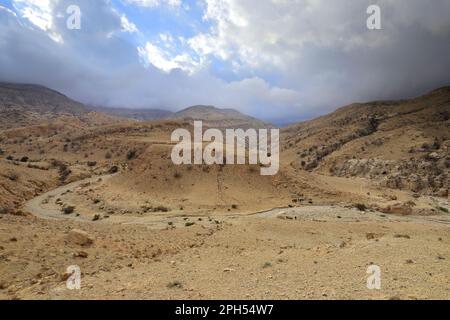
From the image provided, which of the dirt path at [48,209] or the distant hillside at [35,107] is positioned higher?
the distant hillside at [35,107]

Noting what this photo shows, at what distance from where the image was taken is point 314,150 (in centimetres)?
6494

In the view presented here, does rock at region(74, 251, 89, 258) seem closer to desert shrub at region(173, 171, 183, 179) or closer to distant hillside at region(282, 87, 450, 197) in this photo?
desert shrub at region(173, 171, 183, 179)

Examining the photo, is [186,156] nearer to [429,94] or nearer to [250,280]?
[250,280]

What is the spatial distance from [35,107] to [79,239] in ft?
437

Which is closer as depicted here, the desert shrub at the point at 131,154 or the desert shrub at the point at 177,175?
the desert shrub at the point at 177,175

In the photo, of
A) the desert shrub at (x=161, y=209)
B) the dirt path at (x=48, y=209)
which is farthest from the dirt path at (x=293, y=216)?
the desert shrub at (x=161, y=209)

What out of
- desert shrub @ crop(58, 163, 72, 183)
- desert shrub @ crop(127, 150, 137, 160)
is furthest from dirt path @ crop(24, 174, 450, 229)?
desert shrub @ crop(127, 150, 137, 160)

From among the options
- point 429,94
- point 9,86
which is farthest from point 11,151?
point 9,86

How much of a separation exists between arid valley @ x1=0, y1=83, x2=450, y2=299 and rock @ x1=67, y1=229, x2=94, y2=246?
47 mm

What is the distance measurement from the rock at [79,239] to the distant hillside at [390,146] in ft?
129

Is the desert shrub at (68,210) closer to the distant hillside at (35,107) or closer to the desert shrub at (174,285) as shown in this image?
the desert shrub at (174,285)

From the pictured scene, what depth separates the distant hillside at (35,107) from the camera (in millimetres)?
100875

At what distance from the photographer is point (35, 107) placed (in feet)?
420

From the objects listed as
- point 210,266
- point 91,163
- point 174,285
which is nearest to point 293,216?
point 210,266
